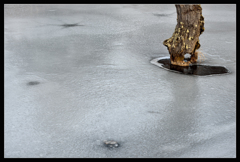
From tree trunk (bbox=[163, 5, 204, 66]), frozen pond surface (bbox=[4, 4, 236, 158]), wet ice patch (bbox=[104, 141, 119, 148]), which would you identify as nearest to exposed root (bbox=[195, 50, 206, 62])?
frozen pond surface (bbox=[4, 4, 236, 158])

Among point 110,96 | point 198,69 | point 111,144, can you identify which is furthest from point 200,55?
point 111,144

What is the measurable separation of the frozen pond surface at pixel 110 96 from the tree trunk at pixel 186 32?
367 millimetres

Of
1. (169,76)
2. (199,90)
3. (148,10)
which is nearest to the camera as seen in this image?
(199,90)

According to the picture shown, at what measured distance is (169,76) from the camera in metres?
4.01

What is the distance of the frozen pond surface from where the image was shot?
8.48 feet

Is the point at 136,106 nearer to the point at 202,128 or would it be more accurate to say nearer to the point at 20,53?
the point at 202,128

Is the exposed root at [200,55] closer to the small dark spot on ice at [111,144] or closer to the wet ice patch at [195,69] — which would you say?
the wet ice patch at [195,69]

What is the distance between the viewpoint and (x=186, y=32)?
13.8 ft

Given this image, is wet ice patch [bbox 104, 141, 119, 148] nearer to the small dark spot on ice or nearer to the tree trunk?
the small dark spot on ice

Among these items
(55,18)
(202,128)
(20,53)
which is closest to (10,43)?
(20,53)

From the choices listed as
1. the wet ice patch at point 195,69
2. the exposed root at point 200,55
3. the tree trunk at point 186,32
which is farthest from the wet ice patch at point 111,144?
the exposed root at point 200,55

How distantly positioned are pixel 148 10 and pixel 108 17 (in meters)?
1.28

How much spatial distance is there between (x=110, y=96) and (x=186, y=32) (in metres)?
1.47

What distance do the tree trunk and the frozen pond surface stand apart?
1.21ft
